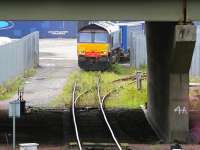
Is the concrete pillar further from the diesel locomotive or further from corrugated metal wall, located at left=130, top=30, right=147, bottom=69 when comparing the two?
corrugated metal wall, located at left=130, top=30, right=147, bottom=69

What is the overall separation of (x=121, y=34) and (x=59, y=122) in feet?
112

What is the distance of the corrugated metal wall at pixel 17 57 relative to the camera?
35.5m

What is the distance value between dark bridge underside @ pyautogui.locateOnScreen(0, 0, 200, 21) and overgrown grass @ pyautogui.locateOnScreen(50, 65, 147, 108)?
33.8ft

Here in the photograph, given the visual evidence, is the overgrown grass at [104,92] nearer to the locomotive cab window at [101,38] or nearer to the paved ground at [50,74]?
the paved ground at [50,74]

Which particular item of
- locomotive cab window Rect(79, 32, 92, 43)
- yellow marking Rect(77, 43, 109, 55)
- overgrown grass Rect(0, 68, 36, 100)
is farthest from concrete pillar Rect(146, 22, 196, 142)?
locomotive cab window Rect(79, 32, 92, 43)

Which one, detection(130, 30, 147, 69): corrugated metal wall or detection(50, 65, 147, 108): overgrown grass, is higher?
detection(130, 30, 147, 69): corrugated metal wall

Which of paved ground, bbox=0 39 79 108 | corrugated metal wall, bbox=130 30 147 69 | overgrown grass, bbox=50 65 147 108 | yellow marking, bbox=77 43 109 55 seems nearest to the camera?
overgrown grass, bbox=50 65 147 108

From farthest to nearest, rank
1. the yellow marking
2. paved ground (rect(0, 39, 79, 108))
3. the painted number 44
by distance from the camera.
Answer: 1. the yellow marking
2. paved ground (rect(0, 39, 79, 108))
3. the painted number 44

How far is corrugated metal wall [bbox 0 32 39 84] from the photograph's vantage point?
117 ft

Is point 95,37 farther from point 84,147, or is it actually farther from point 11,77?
point 84,147

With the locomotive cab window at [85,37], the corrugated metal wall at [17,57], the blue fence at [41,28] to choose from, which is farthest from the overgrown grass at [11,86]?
the blue fence at [41,28]

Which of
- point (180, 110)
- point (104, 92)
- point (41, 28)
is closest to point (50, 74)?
point (104, 92)

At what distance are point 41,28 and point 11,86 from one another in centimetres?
5565

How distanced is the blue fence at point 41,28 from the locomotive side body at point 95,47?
38475 millimetres
